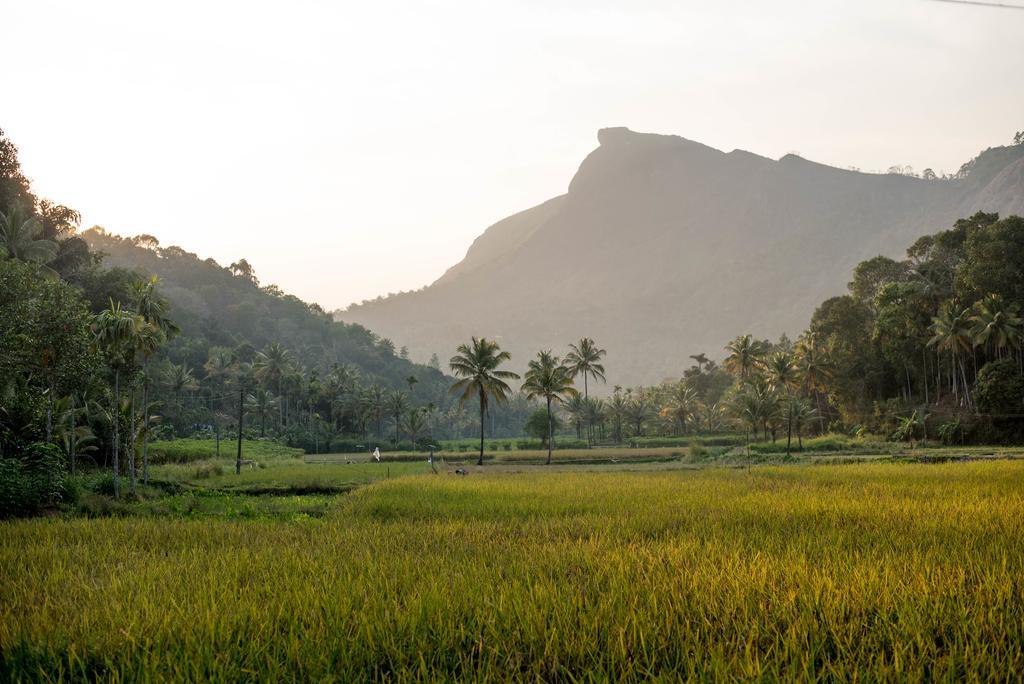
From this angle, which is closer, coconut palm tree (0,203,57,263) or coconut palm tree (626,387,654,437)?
coconut palm tree (0,203,57,263)

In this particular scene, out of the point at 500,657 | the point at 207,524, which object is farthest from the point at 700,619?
the point at 207,524

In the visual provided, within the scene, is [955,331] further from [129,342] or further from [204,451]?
[204,451]

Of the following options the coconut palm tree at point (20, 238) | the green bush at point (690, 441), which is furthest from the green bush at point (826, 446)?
the coconut palm tree at point (20, 238)

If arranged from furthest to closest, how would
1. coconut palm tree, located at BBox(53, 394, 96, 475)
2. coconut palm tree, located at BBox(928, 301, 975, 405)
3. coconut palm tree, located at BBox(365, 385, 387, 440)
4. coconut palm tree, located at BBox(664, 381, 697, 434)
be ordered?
coconut palm tree, located at BBox(365, 385, 387, 440), coconut palm tree, located at BBox(664, 381, 697, 434), coconut palm tree, located at BBox(928, 301, 975, 405), coconut palm tree, located at BBox(53, 394, 96, 475)

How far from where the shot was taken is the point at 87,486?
24.2m

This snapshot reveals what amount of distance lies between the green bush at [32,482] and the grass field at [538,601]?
244 inches

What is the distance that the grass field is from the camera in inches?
200

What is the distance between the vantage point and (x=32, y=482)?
17.8 m

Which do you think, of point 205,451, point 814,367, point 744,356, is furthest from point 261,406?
point 814,367

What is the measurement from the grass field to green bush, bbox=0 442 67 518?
6.19 metres

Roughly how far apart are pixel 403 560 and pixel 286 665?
370cm

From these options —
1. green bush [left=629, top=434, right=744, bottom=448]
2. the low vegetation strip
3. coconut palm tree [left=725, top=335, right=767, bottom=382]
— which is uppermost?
coconut palm tree [left=725, top=335, right=767, bottom=382]

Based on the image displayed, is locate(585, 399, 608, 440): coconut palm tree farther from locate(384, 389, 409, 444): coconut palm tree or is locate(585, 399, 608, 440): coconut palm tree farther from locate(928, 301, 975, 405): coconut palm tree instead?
locate(928, 301, 975, 405): coconut palm tree

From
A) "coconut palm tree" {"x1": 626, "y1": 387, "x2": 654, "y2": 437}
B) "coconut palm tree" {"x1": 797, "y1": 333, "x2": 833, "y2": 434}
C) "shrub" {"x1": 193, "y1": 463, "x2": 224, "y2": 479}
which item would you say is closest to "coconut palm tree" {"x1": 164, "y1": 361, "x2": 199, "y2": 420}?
"shrub" {"x1": 193, "y1": 463, "x2": 224, "y2": 479}
